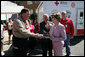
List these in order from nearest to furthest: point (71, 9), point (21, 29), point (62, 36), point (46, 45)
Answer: point (21, 29)
point (62, 36)
point (46, 45)
point (71, 9)

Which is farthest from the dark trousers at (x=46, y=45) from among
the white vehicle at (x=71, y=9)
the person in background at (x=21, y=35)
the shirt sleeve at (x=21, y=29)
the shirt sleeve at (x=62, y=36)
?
the white vehicle at (x=71, y=9)

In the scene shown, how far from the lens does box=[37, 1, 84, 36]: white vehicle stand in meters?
10.5

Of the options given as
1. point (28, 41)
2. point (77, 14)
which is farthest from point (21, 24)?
point (77, 14)

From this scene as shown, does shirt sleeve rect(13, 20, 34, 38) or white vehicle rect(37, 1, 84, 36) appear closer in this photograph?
shirt sleeve rect(13, 20, 34, 38)

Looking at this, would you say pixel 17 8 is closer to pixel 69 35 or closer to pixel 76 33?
pixel 76 33

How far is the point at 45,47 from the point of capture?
458cm

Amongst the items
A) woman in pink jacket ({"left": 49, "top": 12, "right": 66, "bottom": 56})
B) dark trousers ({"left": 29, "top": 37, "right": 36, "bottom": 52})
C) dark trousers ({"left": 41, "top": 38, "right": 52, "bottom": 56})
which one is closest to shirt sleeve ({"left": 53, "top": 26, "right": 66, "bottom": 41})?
woman in pink jacket ({"left": 49, "top": 12, "right": 66, "bottom": 56})

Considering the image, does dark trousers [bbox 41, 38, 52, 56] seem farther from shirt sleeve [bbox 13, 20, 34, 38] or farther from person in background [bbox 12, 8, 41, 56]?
shirt sleeve [bbox 13, 20, 34, 38]

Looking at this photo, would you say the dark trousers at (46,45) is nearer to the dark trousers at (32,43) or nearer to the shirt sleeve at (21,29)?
the dark trousers at (32,43)

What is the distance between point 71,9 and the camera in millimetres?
11234

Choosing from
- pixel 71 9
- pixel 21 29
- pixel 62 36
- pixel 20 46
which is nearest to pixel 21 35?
pixel 21 29

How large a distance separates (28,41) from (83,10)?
8.02 metres

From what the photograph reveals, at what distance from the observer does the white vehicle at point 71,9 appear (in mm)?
10547

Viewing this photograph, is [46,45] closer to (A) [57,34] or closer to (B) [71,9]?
(A) [57,34]
